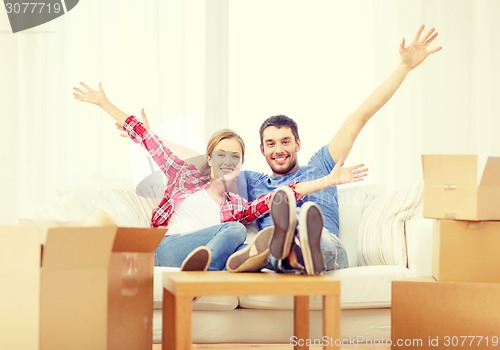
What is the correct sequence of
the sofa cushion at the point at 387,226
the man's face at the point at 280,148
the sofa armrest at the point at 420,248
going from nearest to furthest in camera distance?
1. the sofa armrest at the point at 420,248
2. the sofa cushion at the point at 387,226
3. the man's face at the point at 280,148

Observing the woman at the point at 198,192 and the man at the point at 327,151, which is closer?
the woman at the point at 198,192

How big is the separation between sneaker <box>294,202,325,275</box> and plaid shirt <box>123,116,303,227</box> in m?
0.84

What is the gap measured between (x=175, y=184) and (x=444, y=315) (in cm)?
121

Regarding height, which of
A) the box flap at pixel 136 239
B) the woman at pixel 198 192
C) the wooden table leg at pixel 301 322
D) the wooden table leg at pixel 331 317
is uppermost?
the woman at pixel 198 192

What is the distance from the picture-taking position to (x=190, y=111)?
3.89 m

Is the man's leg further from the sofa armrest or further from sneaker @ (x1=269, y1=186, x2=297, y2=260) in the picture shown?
the sofa armrest

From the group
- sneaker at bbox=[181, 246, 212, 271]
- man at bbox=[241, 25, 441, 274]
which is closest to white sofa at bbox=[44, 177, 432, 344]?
man at bbox=[241, 25, 441, 274]

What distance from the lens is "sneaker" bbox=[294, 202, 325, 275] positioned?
1.96 metres

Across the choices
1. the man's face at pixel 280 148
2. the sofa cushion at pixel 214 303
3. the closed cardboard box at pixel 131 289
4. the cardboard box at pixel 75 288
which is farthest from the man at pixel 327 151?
the cardboard box at pixel 75 288

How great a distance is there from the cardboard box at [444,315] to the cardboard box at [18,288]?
114 cm

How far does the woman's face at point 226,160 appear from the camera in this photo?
2.89m

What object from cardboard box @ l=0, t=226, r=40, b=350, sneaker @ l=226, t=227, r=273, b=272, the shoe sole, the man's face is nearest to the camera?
cardboard box @ l=0, t=226, r=40, b=350

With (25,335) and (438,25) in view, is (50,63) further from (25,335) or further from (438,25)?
(25,335)

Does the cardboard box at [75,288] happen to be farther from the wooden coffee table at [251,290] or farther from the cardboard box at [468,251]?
the cardboard box at [468,251]
